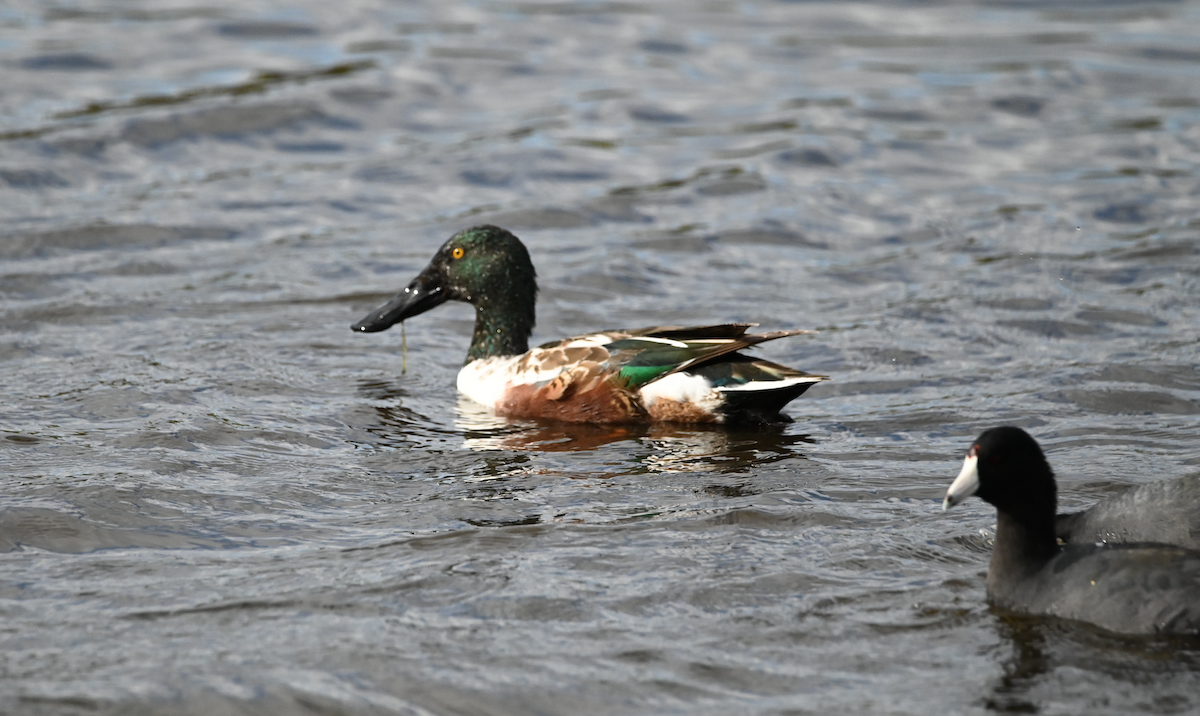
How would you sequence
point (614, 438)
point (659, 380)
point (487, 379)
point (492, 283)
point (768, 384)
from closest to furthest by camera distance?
point (768, 384) → point (614, 438) → point (659, 380) → point (487, 379) → point (492, 283)

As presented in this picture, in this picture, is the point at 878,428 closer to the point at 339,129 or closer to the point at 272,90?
the point at 339,129

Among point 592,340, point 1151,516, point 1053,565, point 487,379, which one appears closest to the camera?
point 1053,565

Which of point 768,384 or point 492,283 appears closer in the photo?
point 768,384

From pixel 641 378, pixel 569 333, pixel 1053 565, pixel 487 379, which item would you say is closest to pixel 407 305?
pixel 487 379

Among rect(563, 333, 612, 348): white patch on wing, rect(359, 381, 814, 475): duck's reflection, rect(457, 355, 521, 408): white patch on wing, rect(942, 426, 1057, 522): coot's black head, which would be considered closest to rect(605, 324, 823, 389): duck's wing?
rect(563, 333, 612, 348): white patch on wing

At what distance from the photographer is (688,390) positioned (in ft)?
26.9

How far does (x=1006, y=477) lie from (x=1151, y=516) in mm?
783

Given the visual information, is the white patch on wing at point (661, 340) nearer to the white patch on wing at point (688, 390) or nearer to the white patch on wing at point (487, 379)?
the white patch on wing at point (688, 390)

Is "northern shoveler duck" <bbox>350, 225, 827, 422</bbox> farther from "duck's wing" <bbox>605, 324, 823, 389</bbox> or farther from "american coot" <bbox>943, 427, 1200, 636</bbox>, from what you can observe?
"american coot" <bbox>943, 427, 1200, 636</bbox>

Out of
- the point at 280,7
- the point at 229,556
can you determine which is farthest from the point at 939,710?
the point at 280,7

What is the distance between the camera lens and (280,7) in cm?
1902

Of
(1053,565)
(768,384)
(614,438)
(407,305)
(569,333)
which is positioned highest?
(407,305)

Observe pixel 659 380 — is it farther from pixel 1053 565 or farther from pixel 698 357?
pixel 1053 565

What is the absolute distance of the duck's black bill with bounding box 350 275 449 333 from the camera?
31.4ft
